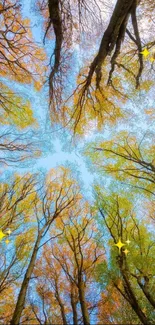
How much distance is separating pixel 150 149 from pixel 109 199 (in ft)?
9.32

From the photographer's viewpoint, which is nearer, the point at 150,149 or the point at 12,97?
the point at 12,97

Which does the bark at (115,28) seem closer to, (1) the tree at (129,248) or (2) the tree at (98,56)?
(2) the tree at (98,56)

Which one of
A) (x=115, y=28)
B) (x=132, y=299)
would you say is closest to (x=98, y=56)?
(x=115, y=28)

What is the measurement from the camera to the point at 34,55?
8.02m

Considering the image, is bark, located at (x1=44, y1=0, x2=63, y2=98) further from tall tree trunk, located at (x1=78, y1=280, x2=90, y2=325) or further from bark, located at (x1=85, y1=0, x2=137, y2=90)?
tall tree trunk, located at (x1=78, y1=280, x2=90, y2=325)

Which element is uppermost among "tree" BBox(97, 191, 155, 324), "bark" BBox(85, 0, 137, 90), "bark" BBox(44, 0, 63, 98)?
"bark" BBox(44, 0, 63, 98)

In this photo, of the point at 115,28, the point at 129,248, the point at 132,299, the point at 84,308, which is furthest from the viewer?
the point at 129,248

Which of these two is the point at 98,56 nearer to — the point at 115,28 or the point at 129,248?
the point at 115,28

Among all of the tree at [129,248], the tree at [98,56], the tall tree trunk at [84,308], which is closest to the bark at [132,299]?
the tall tree trunk at [84,308]

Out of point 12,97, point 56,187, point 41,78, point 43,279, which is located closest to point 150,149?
point 56,187

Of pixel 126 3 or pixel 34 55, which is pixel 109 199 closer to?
pixel 34 55

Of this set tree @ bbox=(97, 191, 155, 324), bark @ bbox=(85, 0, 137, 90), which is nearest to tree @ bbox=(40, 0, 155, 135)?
bark @ bbox=(85, 0, 137, 90)

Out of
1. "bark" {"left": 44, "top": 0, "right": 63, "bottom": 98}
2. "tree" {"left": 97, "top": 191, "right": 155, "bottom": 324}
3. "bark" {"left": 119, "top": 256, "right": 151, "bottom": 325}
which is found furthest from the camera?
"tree" {"left": 97, "top": 191, "right": 155, "bottom": 324}

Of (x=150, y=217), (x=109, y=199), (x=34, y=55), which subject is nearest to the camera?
(x=34, y=55)
